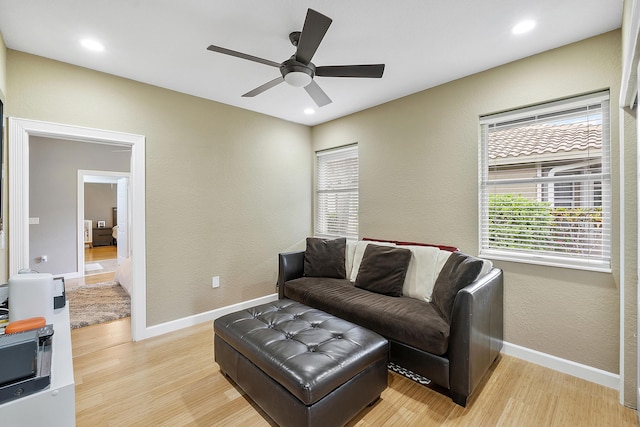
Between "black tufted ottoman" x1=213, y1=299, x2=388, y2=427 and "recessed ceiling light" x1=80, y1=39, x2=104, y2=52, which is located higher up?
"recessed ceiling light" x1=80, y1=39, x2=104, y2=52

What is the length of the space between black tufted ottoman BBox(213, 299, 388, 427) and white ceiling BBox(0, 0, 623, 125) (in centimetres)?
213

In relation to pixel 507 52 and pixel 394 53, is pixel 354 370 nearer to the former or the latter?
pixel 394 53

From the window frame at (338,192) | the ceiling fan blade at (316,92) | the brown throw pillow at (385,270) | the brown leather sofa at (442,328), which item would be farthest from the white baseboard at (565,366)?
the ceiling fan blade at (316,92)

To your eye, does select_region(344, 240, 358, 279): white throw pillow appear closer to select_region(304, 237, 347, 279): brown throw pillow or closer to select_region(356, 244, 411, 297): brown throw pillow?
select_region(304, 237, 347, 279): brown throw pillow

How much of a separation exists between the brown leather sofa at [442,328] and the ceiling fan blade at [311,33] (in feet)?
5.99

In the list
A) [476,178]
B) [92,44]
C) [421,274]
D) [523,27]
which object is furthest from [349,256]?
[92,44]

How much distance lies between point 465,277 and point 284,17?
2.20 meters

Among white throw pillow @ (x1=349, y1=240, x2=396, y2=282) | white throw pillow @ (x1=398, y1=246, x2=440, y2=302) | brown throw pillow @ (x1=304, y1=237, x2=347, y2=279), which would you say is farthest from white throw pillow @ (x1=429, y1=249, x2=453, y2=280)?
brown throw pillow @ (x1=304, y1=237, x2=347, y2=279)

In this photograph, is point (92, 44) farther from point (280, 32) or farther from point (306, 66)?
point (306, 66)

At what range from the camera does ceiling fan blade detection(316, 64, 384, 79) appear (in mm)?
1951

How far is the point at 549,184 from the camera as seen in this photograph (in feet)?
7.93

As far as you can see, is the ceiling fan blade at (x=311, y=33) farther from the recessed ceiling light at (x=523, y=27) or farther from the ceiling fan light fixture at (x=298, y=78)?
the recessed ceiling light at (x=523, y=27)

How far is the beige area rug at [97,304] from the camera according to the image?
3402 mm

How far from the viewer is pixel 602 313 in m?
2.13
